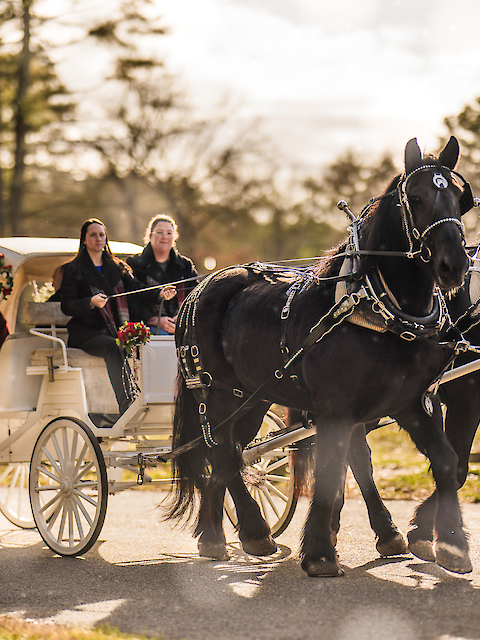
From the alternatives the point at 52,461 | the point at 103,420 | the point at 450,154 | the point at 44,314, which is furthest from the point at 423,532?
the point at 44,314

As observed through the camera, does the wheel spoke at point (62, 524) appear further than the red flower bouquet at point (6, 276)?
No

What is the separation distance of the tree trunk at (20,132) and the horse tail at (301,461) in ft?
37.2

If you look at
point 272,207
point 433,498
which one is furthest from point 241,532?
point 272,207

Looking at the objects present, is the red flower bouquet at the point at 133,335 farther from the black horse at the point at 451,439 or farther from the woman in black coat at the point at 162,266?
the black horse at the point at 451,439

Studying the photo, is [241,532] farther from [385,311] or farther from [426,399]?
[385,311]

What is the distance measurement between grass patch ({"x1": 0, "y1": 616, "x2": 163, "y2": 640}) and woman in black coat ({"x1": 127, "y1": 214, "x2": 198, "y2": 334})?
291 cm

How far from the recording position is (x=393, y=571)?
434 cm

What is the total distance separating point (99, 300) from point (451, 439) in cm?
251

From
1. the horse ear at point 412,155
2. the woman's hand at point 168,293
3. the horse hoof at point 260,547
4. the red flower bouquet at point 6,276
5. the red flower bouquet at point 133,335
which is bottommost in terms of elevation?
the horse hoof at point 260,547

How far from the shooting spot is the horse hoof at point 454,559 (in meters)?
3.88

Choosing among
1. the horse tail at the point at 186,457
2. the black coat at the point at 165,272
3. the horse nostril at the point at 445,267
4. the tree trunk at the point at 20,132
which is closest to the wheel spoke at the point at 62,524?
the horse tail at the point at 186,457

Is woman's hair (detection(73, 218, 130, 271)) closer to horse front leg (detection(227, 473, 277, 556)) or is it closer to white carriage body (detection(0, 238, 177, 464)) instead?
white carriage body (detection(0, 238, 177, 464))

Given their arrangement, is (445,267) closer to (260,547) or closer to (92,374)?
(260,547)

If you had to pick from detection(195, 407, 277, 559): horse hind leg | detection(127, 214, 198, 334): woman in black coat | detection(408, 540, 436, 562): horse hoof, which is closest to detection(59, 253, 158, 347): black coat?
detection(127, 214, 198, 334): woman in black coat
